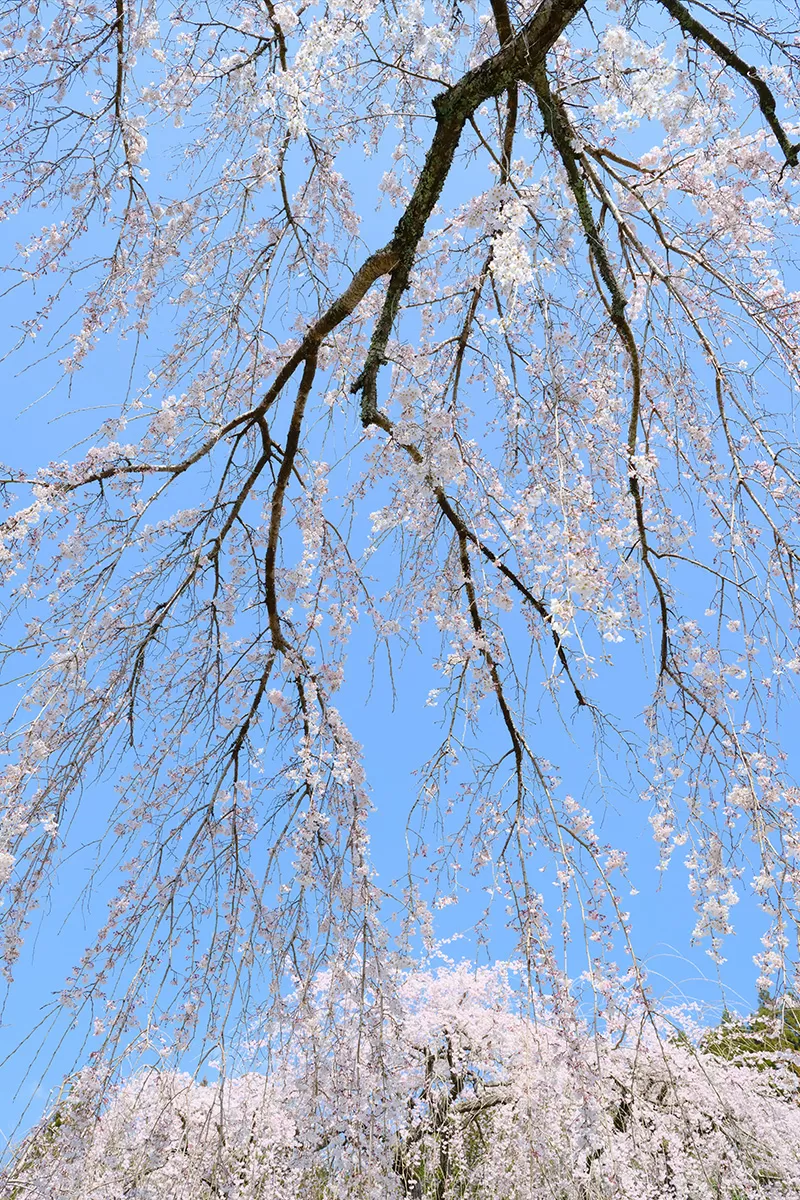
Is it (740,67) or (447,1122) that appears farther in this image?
(447,1122)

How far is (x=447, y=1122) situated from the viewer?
5152 millimetres

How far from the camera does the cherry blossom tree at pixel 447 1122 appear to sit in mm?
2475

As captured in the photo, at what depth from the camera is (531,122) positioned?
9.40 ft

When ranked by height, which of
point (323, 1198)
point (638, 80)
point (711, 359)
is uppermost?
point (638, 80)

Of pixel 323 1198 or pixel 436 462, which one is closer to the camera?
pixel 436 462

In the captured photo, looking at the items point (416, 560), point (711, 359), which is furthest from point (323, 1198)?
point (711, 359)

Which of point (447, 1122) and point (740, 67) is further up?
point (740, 67)

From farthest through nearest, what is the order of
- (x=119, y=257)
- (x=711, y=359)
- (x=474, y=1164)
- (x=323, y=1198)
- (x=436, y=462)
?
(x=474, y=1164) < (x=323, y=1198) < (x=119, y=257) < (x=711, y=359) < (x=436, y=462)

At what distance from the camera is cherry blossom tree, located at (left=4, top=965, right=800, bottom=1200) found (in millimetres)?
2475

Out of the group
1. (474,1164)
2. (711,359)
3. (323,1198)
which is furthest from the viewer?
(474,1164)

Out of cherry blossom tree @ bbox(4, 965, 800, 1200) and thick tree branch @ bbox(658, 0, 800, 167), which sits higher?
thick tree branch @ bbox(658, 0, 800, 167)

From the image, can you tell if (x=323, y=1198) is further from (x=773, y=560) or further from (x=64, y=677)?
(x=773, y=560)

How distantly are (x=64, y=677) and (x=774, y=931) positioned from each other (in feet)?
7.72

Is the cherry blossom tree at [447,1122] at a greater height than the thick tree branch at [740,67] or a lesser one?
lesser
